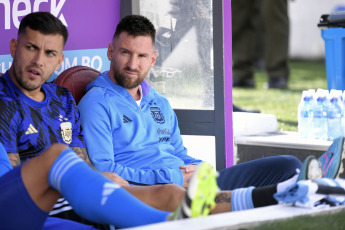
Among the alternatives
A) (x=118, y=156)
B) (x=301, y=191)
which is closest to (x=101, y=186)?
(x=301, y=191)

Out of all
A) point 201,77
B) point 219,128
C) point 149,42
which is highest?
point 149,42

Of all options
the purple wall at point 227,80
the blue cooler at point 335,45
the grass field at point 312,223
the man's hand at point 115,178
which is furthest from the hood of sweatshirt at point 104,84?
the blue cooler at point 335,45

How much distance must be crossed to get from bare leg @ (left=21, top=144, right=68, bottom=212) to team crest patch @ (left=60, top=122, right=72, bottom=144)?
24.9 inches

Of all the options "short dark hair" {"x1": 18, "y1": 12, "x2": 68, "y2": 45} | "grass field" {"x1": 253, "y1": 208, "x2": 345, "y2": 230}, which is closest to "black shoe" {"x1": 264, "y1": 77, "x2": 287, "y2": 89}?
"short dark hair" {"x1": 18, "y1": 12, "x2": 68, "y2": 45}

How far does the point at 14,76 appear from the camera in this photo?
2863mm

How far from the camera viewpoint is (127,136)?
3.25m

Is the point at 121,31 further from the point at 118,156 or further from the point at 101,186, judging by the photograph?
the point at 101,186

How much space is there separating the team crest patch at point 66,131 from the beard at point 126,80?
0.49m

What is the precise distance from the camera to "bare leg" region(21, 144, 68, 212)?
227cm

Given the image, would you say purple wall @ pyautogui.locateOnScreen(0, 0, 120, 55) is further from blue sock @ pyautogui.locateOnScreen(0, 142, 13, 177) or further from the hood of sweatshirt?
blue sock @ pyautogui.locateOnScreen(0, 142, 13, 177)

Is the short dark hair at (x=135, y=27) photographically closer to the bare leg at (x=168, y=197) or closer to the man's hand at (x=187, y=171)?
the man's hand at (x=187, y=171)

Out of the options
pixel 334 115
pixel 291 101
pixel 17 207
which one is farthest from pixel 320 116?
pixel 291 101

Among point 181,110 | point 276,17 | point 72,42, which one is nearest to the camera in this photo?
point 72,42

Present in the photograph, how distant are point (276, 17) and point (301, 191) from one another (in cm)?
845
